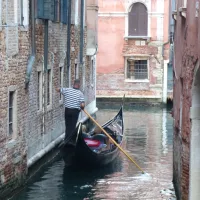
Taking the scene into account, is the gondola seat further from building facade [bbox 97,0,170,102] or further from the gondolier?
building facade [bbox 97,0,170,102]

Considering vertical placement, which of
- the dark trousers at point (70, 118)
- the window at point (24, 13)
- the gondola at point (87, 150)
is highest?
the window at point (24, 13)

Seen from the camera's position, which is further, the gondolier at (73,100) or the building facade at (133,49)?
the building facade at (133,49)

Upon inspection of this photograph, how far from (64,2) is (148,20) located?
848 cm

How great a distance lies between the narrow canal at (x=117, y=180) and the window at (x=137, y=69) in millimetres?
7125

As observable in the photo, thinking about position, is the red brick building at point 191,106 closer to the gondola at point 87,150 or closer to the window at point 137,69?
the gondola at point 87,150

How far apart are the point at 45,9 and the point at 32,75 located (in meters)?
0.94

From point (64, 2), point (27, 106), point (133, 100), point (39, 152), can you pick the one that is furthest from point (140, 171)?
point (133, 100)

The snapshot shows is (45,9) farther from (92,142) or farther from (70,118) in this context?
(92,142)

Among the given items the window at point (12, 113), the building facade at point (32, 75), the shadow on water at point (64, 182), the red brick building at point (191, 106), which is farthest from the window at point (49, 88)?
the red brick building at point (191, 106)

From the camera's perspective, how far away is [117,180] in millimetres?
8586

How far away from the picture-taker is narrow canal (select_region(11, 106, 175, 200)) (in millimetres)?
7629

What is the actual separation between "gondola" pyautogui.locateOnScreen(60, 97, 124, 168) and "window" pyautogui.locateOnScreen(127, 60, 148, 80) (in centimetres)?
912

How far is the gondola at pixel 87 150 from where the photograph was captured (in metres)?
8.41

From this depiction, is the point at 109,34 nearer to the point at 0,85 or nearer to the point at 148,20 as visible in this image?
the point at 148,20
